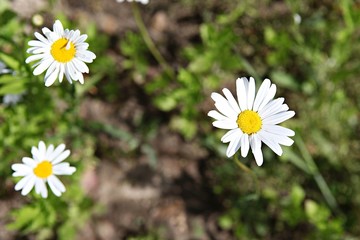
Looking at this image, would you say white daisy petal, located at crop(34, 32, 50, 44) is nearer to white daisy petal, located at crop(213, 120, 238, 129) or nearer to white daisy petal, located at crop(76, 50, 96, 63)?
white daisy petal, located at crop(76, 50, 96, 63)

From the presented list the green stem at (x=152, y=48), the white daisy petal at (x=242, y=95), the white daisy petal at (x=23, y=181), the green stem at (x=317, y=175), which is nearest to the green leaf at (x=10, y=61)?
the white daisy petal at (x=23, y=181)

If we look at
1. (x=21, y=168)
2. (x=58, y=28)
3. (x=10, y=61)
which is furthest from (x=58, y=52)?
(x=21, y=168)

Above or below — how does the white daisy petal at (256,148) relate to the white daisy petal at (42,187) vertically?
above

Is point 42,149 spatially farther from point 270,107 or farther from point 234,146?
point 270,107

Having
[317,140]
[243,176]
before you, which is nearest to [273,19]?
[317,140]

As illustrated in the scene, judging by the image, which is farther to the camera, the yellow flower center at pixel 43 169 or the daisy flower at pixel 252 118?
the yellow flower center at pixel 43 169

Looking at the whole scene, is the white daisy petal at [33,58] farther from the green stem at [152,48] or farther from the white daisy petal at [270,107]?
the green stem at [152,48]
